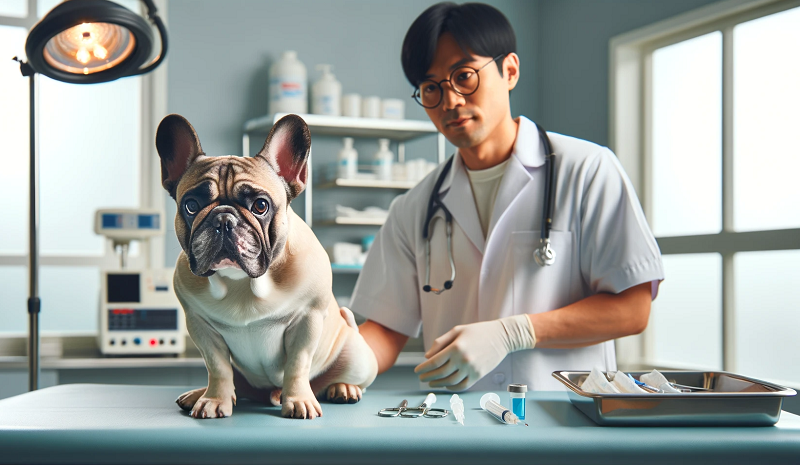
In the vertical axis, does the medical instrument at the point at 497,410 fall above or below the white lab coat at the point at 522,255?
below

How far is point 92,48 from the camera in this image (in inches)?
45.6

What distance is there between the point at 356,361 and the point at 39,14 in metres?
3.07

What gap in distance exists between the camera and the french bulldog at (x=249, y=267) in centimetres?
76

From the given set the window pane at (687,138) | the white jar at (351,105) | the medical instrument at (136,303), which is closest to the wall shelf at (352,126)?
the white jar at (351,105)

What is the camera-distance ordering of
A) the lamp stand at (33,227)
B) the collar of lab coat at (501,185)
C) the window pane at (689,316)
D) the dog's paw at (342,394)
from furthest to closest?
1. the window pane at (689,316)
2. the collar of lab coat at (501,185)
3. the lamp stand at (33,227)
4. the dog's paw at (342,394)

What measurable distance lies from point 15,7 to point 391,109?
73.6 inches

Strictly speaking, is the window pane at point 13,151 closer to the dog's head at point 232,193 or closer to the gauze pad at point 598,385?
the dog's head at point 232,193

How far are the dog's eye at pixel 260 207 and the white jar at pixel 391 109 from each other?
109 inches

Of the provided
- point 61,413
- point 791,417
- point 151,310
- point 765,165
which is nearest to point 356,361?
point 61,413

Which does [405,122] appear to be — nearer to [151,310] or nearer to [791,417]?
[151,310]

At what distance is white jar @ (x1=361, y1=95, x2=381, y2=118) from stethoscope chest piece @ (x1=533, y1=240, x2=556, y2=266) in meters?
2.15

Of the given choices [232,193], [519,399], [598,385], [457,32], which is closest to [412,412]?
[519,399]

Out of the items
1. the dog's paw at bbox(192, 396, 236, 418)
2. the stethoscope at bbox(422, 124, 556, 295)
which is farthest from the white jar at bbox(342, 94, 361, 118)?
the dog's paw at bbox(192, 396, 236, 418)

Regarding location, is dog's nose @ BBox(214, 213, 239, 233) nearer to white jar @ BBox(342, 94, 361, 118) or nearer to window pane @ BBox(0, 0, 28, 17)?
white jar @ BBox(342, 94, 361, 118)
